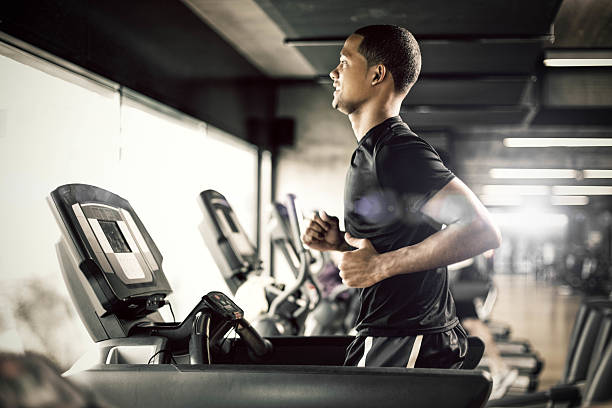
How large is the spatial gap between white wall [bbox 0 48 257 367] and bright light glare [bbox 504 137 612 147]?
5.06 metres

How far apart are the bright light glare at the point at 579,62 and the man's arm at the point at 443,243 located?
381cm

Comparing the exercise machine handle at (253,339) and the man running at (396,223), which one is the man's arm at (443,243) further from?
the exercise machine handle at (253,339)

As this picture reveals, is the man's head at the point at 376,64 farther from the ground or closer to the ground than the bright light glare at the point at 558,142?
closer to the ground

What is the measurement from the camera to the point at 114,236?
1873 millimetres

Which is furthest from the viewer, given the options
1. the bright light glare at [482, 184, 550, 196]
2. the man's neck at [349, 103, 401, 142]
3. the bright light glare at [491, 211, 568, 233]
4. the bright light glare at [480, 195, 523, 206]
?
the bright light glare at [491, 211, 568, 233]

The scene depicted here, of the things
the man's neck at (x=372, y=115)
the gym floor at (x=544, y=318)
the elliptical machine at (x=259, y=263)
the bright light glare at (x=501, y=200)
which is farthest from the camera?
the bright light glare at (x=501, y=200)

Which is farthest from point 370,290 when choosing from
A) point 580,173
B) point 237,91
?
point 580,173

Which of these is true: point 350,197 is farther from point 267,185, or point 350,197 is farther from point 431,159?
point 267,185

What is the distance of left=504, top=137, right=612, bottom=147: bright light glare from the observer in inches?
312

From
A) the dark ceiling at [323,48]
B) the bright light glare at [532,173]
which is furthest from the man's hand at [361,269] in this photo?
the bright light glare at [532,173]

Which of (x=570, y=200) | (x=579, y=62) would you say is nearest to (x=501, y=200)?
(x=570, y=200)

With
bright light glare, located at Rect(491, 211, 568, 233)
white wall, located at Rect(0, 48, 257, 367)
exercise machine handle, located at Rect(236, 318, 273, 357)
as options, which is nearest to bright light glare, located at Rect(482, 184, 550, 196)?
bright light glare, located at Rect(491, 211, 568, 233)

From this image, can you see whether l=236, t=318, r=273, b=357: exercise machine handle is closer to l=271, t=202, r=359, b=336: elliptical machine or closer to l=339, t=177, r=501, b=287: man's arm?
l=339, t=177, r=501, b=287: man's arm

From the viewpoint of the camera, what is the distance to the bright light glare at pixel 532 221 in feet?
79.4
